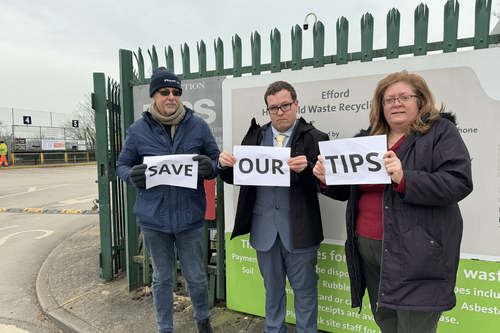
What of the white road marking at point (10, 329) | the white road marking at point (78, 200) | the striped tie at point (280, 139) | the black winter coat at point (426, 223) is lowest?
the white road marking at point (10, 329)

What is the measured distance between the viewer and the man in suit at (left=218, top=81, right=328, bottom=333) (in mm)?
2113

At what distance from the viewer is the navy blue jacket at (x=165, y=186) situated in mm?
2373

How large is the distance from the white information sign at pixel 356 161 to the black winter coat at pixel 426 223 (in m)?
0.09

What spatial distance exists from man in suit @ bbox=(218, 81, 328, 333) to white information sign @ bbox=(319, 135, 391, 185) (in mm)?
221

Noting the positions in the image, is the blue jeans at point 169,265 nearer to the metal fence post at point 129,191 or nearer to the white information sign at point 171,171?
the white information sign at point 171,171

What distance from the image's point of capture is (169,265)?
2.54 metres

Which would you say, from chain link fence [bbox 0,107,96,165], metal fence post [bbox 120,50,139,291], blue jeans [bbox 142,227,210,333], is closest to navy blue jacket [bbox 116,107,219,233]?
blue jeans [bbox 142,227,210,333]

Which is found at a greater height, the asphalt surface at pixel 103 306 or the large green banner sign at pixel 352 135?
the large green banner sign at pixel 352 135

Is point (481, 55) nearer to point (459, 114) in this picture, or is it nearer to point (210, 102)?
point (459, 114)

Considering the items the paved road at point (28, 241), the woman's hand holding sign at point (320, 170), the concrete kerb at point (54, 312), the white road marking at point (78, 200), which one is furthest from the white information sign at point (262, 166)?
the white road marking at point (78, 200)

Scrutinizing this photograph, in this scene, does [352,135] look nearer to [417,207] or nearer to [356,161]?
[356,161]

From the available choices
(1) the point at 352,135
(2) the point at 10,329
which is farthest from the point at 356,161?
(2) the point at 10,329

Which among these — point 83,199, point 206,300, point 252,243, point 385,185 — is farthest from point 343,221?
point 83,199

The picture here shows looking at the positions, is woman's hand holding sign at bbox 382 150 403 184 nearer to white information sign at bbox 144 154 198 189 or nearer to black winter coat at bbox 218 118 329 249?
black winter coat at bbox 218 118 329 249
